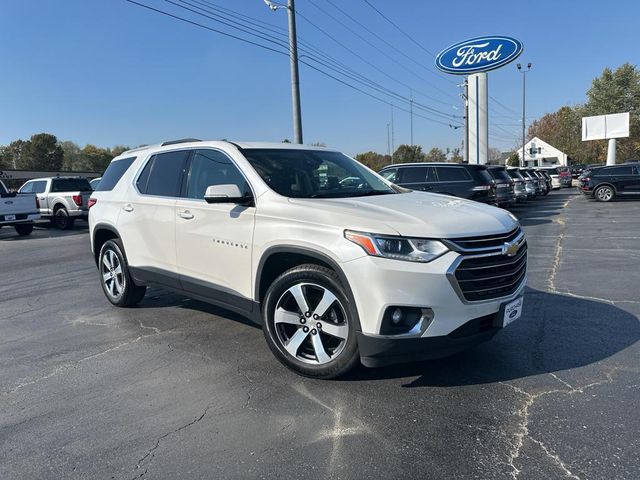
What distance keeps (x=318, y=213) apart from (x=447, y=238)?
95 centimetres

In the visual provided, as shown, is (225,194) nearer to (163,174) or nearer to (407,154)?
(163,174)

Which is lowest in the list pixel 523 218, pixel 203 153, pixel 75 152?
pixel 523 218

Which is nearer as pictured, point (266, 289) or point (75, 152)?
point (266, 289)

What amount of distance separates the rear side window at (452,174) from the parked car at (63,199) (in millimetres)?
12421

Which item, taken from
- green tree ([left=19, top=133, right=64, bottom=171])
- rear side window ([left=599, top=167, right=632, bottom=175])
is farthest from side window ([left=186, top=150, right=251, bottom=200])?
green tree ([left=19, top=133, right=64, bottom=171])

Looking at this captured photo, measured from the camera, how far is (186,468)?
278 centimetres

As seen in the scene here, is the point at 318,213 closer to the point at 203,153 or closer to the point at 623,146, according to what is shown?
the point at 203,153

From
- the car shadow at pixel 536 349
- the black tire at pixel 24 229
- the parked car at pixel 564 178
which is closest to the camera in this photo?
the car shadow at pixel 536 349

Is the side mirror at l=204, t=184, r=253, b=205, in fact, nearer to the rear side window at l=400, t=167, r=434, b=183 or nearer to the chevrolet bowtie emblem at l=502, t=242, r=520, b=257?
the chevrolet bowtie emblem at l=502, t=242, r=520, b=257

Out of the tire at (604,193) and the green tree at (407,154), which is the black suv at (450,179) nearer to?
the tire at (604,193)

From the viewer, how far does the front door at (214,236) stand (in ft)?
13.7

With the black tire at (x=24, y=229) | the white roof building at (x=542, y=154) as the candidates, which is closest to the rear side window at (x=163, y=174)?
the black tire at (x=24, y=229)

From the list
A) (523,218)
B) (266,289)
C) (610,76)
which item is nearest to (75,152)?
(610,76)

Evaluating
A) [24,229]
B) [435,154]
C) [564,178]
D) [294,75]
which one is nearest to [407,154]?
[435,154]
